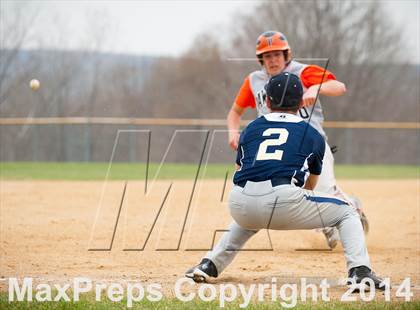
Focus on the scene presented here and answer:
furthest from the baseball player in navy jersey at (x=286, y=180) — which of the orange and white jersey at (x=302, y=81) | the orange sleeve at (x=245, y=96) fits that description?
the orange sleeve at (x=245, y=96)

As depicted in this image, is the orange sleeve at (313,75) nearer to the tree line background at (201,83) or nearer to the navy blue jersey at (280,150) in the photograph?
the navy blue jersey at (280,150)

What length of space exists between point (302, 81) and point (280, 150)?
1.94 metres

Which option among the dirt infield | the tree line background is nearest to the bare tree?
the tree line background

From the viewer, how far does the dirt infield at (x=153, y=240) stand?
19.2 feet

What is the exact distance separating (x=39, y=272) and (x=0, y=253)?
1139 mm

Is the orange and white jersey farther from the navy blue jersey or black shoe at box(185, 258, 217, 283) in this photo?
black shoe at box(185, 258, 217, 283)

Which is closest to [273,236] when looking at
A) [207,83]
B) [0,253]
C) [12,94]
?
[0,253]

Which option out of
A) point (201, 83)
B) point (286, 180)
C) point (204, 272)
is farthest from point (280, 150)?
point (201, 83)

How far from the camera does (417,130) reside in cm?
2450

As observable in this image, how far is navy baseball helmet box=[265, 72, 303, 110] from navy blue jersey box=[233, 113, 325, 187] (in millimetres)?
74

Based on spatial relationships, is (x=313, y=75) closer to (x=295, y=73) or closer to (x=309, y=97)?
(x=295, y=73)

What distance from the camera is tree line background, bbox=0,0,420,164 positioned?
77.2 feet

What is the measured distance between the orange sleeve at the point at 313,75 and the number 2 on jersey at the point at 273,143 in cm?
179

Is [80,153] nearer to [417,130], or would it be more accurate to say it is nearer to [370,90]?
[417,130]
